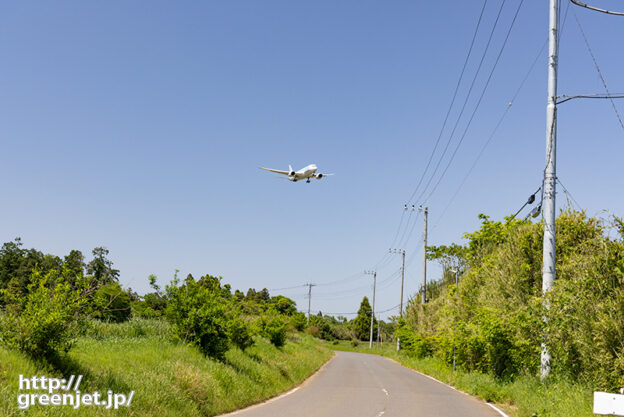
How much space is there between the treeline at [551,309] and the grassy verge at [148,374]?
8775 millimetres

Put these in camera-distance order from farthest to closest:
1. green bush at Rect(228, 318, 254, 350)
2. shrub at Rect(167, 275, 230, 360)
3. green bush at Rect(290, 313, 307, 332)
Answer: green bush at Rect(290, 313, 307, 332) → green bush at Rect(228, 318, 254, 350) → shrub at Rect(167, 275, 230, 360)

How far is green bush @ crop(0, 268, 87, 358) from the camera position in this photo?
30.0 ft

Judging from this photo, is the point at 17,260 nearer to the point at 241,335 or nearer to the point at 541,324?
the point at 241,335

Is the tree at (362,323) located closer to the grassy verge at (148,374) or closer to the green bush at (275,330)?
the green bush at (275,330)

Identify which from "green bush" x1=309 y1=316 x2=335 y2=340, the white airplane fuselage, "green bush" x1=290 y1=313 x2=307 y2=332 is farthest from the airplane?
"green bush" x1=309 y1=316 x2=335 y2=340

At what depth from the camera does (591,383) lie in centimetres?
1303

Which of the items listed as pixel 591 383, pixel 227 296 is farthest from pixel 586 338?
pixel 227 296

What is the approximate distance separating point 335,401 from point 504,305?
327 inches

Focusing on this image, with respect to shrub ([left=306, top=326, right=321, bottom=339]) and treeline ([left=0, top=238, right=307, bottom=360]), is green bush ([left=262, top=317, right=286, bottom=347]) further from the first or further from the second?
shrub ([left=306, top=326, right=321, bottom=339])

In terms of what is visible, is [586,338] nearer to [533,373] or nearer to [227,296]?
[533,373]

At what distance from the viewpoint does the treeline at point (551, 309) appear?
12508mm

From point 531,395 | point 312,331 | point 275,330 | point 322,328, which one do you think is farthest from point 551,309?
point 322,328

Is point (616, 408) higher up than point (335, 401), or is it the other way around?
point (616, 408)

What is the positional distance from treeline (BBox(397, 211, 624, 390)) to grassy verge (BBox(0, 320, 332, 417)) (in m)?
8.77
